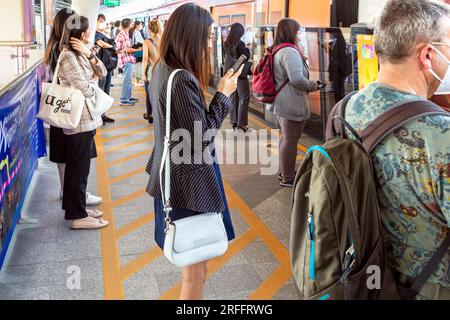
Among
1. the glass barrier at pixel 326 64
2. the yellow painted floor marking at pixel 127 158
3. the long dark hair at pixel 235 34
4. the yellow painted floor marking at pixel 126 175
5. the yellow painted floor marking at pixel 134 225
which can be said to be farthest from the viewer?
the long dark hair at pixel 235 34

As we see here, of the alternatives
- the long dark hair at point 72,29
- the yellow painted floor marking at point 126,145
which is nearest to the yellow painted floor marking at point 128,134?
the yellow painted floor marking at point 126,145

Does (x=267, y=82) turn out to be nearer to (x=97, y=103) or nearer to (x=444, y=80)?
(x=97, y=103)

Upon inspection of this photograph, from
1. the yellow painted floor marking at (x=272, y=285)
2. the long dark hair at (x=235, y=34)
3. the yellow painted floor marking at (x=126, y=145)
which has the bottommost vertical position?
the yellow painted floor marking at (x=272, y=285)

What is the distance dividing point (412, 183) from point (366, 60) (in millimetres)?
2393

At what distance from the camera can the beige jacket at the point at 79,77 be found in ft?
10.7

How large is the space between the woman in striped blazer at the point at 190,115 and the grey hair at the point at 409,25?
Answer: 2.77ft

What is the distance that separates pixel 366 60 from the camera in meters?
3.44

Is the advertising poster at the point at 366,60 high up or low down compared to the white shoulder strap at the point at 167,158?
up

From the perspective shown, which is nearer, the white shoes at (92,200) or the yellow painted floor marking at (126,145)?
the white shoes at (92,200)

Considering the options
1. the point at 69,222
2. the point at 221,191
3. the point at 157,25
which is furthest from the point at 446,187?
the point at 157,25

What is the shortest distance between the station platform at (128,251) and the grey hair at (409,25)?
178cm

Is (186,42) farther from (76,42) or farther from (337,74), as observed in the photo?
(337,74)

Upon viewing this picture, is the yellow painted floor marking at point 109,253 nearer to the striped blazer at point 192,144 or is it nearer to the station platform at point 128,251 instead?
the station platform at point 128,251

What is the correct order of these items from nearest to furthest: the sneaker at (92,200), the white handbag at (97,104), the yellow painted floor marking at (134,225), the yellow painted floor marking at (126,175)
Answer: the white handbag at (97,104), the yellow painted floor marking at (134,225), the sneaker at (92,200), the yellow painted floor marking at (126,175)
